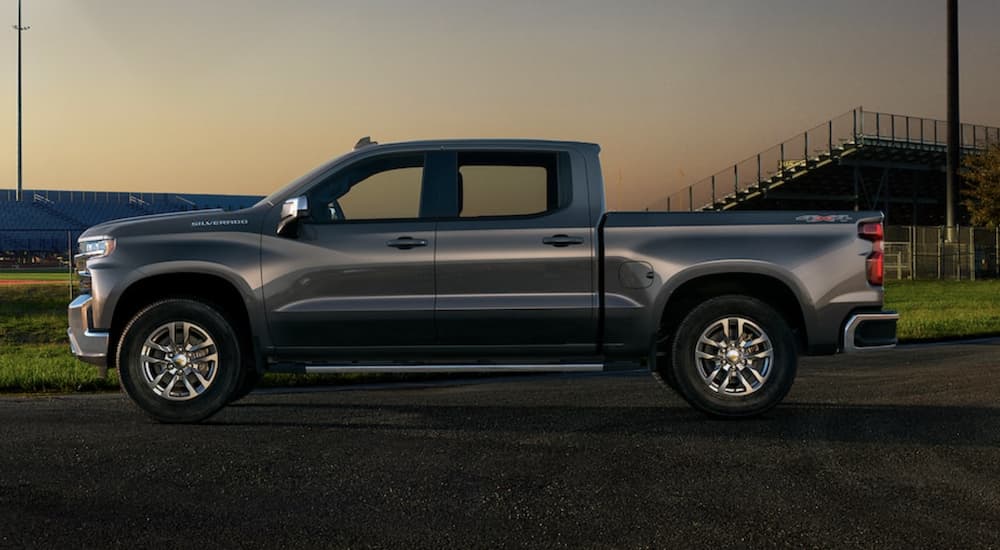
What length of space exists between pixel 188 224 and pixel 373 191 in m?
1.45

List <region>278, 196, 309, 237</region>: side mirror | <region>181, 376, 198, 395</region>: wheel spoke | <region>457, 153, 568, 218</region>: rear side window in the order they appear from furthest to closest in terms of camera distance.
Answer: <region>457, 153, 568, 218</region>: rear side window, <region>181, 376, 198, 395</region>: wheel spoke, <region>278, 196, 309, 237</region>: side mirror

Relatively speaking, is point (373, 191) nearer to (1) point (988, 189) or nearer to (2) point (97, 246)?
(2) point (97, 246)

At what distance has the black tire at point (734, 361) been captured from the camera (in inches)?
304

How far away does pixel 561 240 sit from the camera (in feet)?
25.1

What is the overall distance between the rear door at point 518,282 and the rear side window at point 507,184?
8 centimetres

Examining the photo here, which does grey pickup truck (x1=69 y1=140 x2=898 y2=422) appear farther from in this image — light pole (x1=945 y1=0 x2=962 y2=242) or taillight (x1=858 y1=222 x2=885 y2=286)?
light pole (x1=945 y1=0 x2=962 y2=242)

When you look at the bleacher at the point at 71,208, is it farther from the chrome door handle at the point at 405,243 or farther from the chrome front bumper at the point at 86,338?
the chrome door handle at the point at 405,243

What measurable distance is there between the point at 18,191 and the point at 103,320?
79172 mm

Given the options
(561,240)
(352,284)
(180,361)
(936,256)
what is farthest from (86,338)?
(936,256)

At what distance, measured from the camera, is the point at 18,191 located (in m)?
78.9

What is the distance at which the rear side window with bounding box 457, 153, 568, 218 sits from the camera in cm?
788

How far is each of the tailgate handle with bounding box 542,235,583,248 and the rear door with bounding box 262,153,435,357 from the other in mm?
866

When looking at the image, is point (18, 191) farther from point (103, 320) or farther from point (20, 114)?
point (103, 320)

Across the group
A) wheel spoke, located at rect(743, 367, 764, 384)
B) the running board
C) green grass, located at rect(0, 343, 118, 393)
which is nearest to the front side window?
the running board
